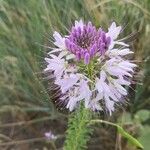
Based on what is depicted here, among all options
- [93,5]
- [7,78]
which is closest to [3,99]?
[7,78]

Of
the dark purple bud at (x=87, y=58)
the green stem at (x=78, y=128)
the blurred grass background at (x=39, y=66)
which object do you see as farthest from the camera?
the blurred grass background at (x=39, y=66)

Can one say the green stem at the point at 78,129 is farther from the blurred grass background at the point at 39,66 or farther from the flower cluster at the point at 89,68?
the blurred grass background at the point at 39,66

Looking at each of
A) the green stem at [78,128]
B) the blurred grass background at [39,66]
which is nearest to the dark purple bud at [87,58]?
the green stem at [78,128]

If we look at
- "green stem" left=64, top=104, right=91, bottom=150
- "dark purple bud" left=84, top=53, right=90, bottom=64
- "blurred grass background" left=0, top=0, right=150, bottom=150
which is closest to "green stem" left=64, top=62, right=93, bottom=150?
"green stem" left=64, top=104, right=91, bottom=150

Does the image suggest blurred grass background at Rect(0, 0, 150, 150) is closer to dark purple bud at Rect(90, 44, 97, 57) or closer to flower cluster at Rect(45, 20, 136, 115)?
flower cluster at Rect(45, 20, 136, 115)

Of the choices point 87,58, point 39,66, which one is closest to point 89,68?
point 87,58

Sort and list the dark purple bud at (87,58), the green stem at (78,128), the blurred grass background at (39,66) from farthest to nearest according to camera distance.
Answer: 1. the blurred grass background at (39,66)
2. the green stem at (78,128)
3. the dark purple bud at (87,58)
